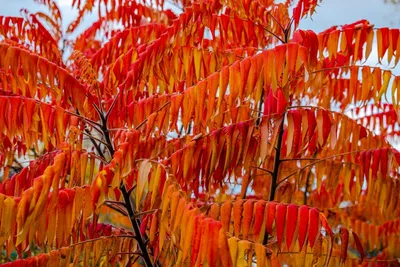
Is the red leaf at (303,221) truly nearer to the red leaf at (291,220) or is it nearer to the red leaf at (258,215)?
the red leaf at (291,220)

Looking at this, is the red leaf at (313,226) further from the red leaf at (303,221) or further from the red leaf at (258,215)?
the red leaf at (258,215)

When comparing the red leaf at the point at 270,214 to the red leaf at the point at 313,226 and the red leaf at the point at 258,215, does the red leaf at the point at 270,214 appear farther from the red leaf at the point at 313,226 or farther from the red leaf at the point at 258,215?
the red leaf at the point at 313,226

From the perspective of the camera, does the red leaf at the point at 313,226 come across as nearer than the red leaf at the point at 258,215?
Yes

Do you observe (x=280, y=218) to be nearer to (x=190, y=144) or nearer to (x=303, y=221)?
(x=303, y=221)

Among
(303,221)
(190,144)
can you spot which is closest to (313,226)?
(303,221)

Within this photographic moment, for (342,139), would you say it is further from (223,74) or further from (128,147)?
(128,147)

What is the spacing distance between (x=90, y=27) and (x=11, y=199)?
3107 mm

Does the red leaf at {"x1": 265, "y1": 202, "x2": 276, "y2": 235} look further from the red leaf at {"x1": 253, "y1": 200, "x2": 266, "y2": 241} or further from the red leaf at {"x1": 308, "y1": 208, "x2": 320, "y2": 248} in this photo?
the red leaf at {"x1": 308, "y1": 208, "x2": 320, "y2": 248}

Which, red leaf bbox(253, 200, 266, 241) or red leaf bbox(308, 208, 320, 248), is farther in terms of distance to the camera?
red leaf bbox(253, 200, 266, 241)

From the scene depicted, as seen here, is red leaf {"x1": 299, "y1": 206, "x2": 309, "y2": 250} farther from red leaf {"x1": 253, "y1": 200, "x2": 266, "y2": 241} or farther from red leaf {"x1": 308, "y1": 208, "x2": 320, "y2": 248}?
red leaf {"x1": 253, "y1": 200, "x2": 266, "y2": 241}

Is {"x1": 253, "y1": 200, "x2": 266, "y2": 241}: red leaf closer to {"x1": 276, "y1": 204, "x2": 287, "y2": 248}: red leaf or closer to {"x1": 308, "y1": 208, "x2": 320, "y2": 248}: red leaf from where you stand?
{"x1": 276, "y1": 204, "x2": 287, "y2": 248}: red leaf

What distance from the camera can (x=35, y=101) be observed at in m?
2.31

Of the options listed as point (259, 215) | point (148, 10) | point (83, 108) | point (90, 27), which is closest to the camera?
point (259, 215)

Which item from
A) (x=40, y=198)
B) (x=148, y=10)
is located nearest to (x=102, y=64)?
(x=148, y=10)
